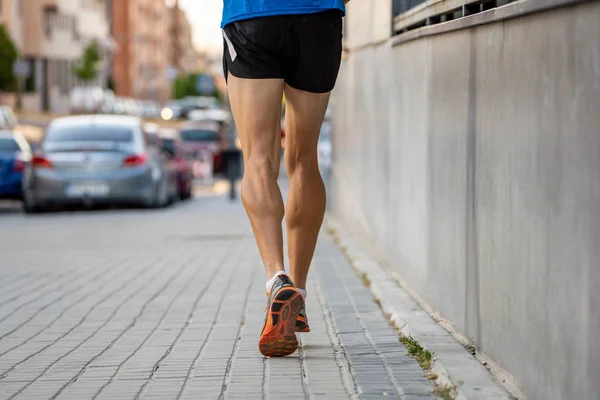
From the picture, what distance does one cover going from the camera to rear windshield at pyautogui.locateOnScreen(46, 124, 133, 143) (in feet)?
65.5

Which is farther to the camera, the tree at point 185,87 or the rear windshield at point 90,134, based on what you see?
the tree at point 185,87

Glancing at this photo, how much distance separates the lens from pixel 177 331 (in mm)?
6535

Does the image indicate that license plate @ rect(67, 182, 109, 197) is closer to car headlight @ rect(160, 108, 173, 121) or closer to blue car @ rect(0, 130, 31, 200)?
blue car @ rect(0, 130, 31, 200)

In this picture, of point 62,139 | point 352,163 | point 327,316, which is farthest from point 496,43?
point 62,139

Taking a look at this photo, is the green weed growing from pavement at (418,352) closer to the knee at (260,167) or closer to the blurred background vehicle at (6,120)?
the knee at (260,167)

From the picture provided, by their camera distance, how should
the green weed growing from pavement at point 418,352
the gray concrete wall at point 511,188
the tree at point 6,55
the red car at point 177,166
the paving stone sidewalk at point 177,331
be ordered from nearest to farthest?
the gray concrete wall at point 511,188
the paving stone sidewalk at point 177,331
the green weed growing from pavement at point 418,352
the red car at point 177,166
the tree at point 6,55

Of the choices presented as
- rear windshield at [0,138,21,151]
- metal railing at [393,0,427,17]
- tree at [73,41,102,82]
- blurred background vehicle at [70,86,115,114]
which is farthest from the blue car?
tree at [73,41,102,82]

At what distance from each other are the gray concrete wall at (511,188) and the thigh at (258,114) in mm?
791

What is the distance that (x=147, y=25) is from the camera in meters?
160

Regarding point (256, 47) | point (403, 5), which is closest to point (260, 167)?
point (256, 47)

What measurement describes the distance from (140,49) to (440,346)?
14915 centimetres

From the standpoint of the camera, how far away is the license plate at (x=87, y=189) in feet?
64.0

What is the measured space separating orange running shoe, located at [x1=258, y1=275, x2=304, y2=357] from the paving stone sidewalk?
76 mm

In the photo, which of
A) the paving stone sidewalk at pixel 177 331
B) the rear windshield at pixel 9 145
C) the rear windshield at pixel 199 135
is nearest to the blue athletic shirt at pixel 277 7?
the paving stone sidewalk at pixel 177 331
